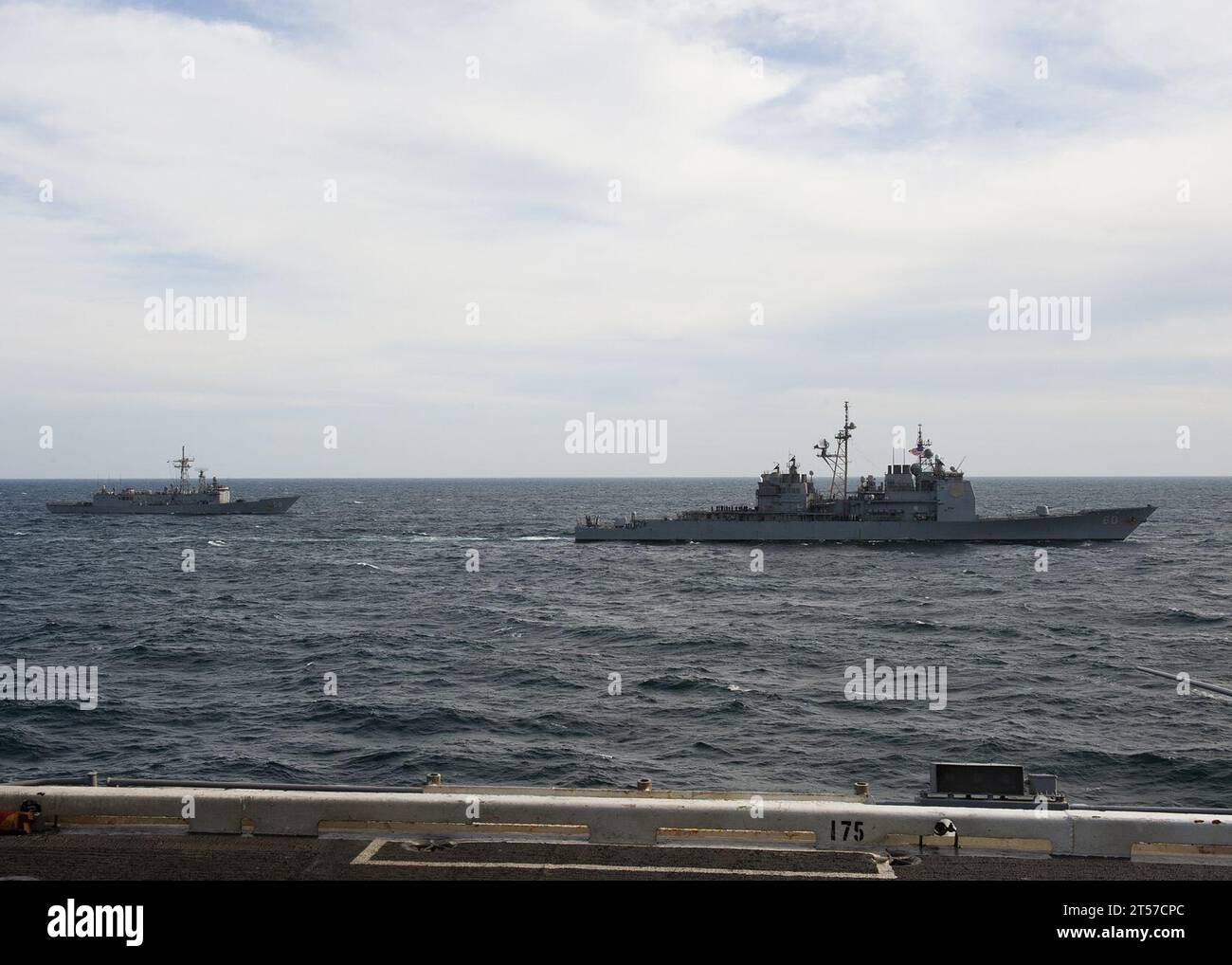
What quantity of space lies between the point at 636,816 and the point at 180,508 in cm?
14312

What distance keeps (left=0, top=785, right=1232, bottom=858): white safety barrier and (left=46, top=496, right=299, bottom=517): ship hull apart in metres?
136

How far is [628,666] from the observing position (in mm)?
39562

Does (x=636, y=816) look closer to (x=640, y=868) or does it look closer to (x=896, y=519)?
(x=640, y=868)

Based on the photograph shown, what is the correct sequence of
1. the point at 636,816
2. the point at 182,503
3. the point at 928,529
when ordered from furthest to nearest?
the point at 182,503 < the point at 928,529 < the point at 636,816

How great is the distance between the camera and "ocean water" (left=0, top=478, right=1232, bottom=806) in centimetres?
2636

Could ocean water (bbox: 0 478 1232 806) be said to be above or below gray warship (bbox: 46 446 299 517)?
below

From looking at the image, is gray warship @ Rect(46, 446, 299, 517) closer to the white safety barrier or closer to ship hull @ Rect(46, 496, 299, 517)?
ship hull @ Rect(46, 496, 299, 517)

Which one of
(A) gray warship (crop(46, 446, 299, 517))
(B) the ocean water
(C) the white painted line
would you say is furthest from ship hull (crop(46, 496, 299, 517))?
(C) the white painted line

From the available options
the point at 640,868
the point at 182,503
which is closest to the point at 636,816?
the point at 640,868

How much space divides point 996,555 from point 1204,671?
46.0 meters

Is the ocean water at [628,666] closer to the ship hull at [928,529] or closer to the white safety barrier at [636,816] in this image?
the ship hull at [928,529]

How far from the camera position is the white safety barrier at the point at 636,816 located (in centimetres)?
988

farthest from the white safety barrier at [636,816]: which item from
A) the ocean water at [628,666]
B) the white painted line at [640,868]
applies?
the ocean water at [628,666]

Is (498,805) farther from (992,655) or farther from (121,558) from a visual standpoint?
(121,558)
